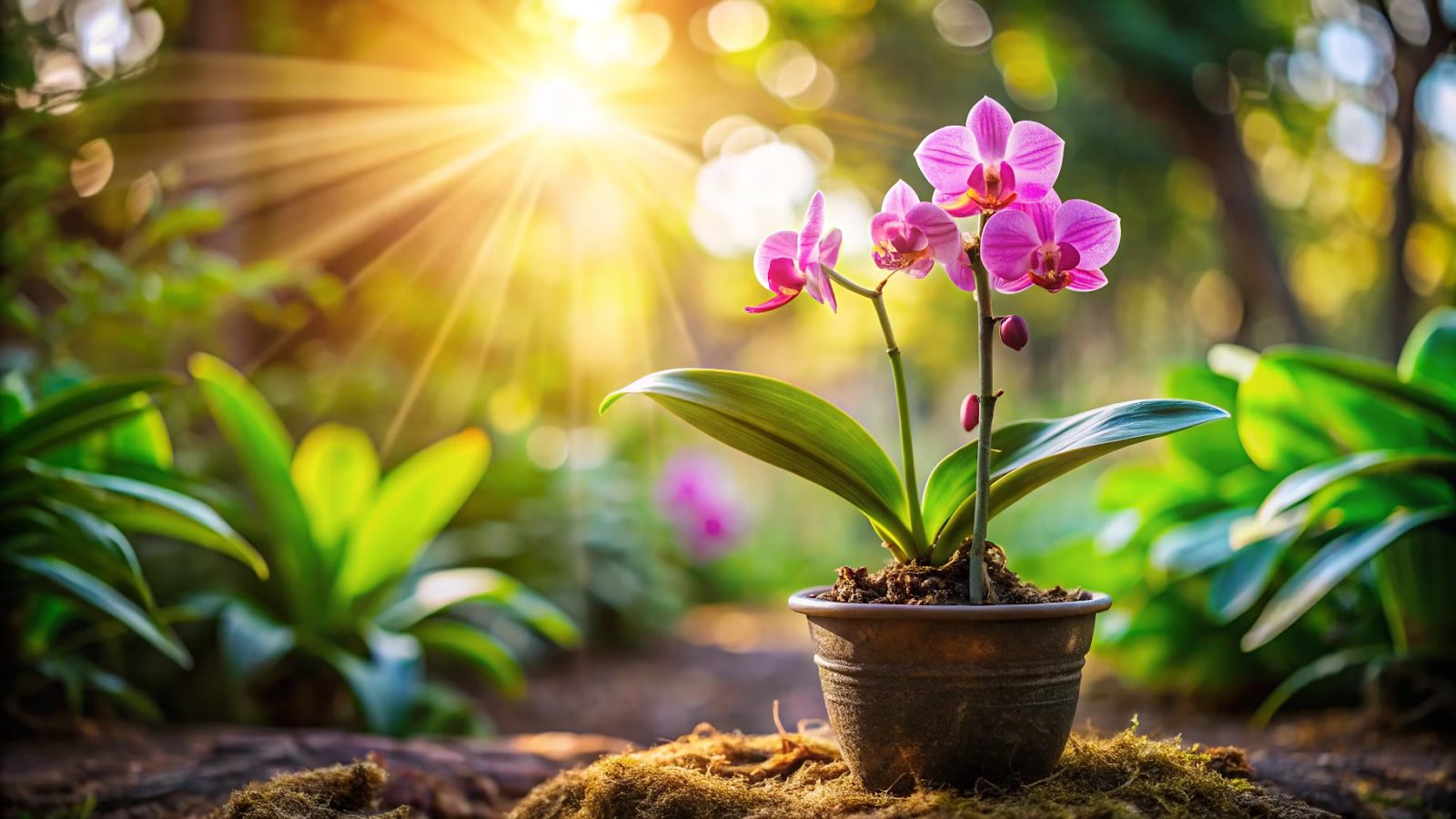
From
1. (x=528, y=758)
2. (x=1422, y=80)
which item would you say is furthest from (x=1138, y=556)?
(x=1422, y=80)

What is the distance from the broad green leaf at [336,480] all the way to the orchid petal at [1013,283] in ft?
6.61

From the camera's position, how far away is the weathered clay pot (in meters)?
1.06

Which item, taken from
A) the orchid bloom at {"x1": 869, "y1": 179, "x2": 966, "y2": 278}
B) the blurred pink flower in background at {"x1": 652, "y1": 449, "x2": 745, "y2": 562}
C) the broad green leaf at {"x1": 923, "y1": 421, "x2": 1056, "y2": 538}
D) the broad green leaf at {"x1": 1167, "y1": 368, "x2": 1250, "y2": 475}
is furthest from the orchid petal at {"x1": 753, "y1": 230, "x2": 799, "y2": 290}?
the blurred pink flower in background at {"x1": 652, "y1": 449, "x2": 745, "y2": 562}

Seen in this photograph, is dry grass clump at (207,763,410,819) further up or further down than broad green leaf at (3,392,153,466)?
further down

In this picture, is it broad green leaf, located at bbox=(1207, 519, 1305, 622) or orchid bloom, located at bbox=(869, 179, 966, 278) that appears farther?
broad green leaf, located at bbox=(1207, 519, 1305, 622)

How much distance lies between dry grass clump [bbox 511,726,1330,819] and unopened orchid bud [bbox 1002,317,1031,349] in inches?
20.0

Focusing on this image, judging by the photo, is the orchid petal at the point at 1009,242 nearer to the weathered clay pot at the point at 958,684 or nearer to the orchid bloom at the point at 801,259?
the orchid bloom at the point at 801,259

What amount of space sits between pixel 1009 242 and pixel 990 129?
0.14m

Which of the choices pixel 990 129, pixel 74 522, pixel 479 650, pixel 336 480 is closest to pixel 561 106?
pixel 336 480

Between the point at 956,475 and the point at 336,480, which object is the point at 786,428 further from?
the point at 336,480

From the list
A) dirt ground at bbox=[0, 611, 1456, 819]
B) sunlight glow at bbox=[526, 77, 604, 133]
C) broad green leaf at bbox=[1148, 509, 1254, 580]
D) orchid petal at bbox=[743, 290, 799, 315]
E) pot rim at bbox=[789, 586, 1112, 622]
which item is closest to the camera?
pot rim at bbox=[789, 586, 1112, 622]

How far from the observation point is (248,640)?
2.18 meters

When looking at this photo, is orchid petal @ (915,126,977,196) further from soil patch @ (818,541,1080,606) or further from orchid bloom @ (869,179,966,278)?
soil patch @ (818,541,1080,606)

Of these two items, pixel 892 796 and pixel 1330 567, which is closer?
pixel 892 796
